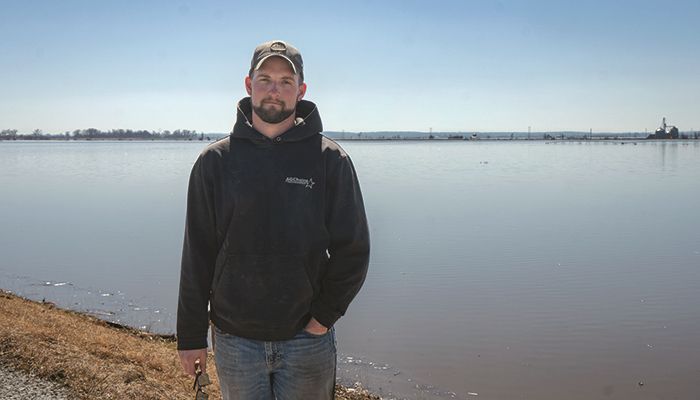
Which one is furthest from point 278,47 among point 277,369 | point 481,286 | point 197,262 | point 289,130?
point 481,286

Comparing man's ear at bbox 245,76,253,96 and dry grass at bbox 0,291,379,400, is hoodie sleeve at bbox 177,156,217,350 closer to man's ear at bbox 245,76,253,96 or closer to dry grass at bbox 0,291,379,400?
man's ear at bbox 245,76,253,96

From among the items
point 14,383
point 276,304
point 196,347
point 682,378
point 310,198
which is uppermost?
point 310,198

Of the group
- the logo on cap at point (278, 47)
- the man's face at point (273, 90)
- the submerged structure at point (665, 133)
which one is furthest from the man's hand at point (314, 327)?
the submerged structure at point (665, 133)

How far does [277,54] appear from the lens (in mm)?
3207

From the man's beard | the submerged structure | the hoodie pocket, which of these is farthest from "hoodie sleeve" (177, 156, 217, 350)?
the submerged structure

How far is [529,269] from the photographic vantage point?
14.7m

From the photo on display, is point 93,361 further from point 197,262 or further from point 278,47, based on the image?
point 278,47

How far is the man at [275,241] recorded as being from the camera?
3152mm

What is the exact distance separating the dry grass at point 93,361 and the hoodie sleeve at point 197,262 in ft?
8.27

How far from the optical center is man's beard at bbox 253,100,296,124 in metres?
3.19

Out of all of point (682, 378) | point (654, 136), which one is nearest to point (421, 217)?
point (682, 378)

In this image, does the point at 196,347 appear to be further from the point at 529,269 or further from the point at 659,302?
the point at 529,269

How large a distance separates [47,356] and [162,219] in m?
17.9

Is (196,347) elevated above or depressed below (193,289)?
below
